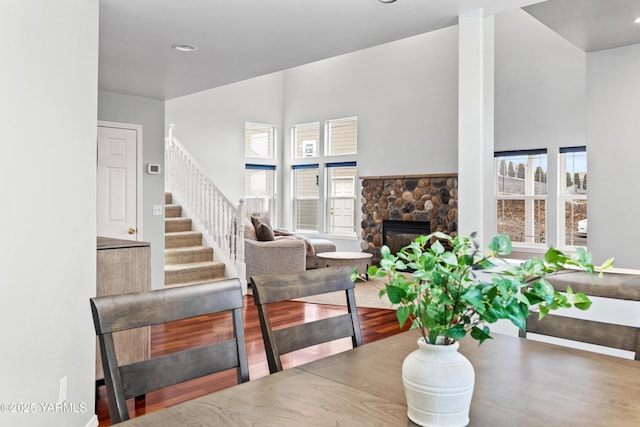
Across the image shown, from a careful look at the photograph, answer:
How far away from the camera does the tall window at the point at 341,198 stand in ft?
30.0

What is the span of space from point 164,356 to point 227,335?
3223 millimetres

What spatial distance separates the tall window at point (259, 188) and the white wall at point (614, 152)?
607 centimetres

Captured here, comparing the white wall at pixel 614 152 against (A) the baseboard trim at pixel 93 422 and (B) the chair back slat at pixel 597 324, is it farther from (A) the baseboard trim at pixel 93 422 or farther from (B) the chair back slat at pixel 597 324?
(A) the baseboard trim at pixel 93 422

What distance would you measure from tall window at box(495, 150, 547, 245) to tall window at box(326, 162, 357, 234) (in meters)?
2.75

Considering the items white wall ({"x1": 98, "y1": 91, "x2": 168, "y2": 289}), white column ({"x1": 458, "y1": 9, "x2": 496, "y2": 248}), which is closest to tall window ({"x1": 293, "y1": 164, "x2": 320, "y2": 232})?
white wall ({"x1": 98, "y1": 91, "x2": 168, "y2": 289})

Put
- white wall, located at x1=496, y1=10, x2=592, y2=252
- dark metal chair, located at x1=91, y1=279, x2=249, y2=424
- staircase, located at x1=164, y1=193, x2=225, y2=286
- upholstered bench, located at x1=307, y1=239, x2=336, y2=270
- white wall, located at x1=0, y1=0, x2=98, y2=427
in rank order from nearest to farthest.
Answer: dark metal chair, located at x1=91, y1=279, x2=249, y2=424 < white wall, located at x1=0, y1=0, x2=98, y2=427 < staircase, located at x1=164, y1=193, x2=225, y2=286 < white wall, located at x1=496, y1=10, x2=592, y2=252 < upholstered bench, located at x1=307, y1=239, x2=336, y2=270

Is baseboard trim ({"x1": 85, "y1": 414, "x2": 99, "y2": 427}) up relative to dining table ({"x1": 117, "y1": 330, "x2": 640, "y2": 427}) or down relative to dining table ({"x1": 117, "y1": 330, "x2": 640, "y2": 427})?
down

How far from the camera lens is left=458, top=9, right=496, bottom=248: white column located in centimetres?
309

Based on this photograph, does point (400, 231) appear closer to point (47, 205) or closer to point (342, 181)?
point (342, 181)

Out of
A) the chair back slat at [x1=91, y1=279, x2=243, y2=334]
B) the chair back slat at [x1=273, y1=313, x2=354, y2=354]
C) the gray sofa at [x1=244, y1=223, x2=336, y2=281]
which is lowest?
the gray sofa at [x1=244, y1=223, x2=336, y2=281]

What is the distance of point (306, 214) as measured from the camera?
388 inches

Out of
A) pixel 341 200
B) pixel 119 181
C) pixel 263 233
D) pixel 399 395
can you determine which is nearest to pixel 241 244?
pixel 263 233

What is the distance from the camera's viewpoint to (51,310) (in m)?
1.97

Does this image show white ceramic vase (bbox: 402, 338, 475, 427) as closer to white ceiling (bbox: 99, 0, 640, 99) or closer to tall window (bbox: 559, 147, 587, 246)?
white ceiling (bbox: 99, 0, 640, 99)
